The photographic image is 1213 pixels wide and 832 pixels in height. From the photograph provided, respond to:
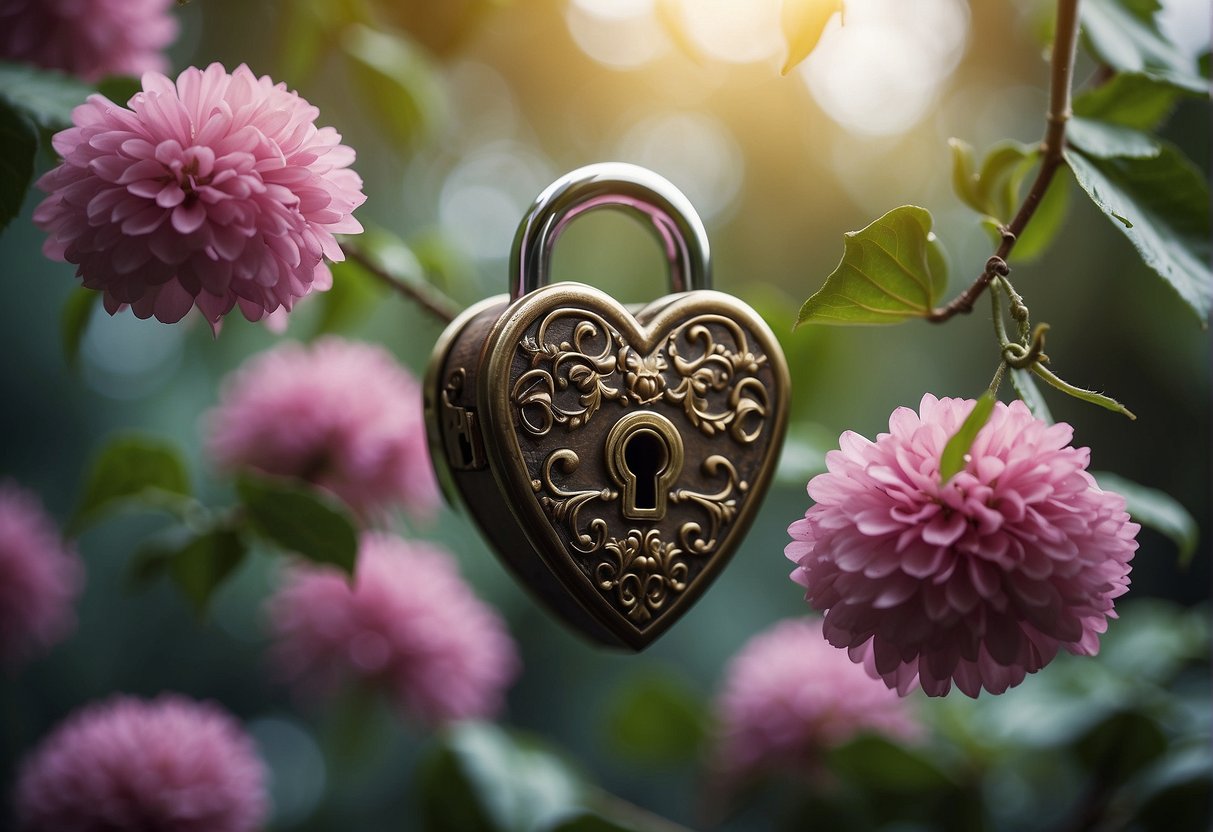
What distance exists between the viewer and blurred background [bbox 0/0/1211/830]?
2.07 ft

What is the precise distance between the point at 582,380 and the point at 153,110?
0.13 meters

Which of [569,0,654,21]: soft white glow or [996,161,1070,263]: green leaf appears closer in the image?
[996,161,1070,263]: green leaf

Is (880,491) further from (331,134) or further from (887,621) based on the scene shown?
(331,134)

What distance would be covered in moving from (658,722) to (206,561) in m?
0.31

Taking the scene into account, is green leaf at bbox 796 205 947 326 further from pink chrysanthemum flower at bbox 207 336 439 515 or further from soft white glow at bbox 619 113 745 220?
soft white glow at bbox 619 113 745 220

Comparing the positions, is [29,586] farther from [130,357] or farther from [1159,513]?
[1159,513]

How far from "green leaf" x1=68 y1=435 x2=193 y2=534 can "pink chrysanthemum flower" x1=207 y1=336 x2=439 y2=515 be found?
0.05 metres

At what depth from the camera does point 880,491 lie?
231 mm

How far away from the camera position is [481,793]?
52cm

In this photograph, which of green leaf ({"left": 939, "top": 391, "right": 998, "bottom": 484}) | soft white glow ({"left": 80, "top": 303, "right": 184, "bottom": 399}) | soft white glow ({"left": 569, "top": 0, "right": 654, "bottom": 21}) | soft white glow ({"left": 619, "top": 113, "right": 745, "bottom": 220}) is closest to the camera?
green leaf ({"left": 939, "top": 391, "right": 998, "bottom": 484})

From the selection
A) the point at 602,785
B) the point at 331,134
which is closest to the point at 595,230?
the point at 602,785

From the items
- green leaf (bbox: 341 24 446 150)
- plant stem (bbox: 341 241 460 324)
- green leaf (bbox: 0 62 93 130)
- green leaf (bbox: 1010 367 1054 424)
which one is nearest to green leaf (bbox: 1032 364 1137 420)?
green leaf (bbox: 1010 367 1054 424)

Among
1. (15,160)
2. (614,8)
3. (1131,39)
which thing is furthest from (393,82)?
(1131,39)

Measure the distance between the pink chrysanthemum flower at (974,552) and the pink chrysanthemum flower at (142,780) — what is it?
0.34 meters
